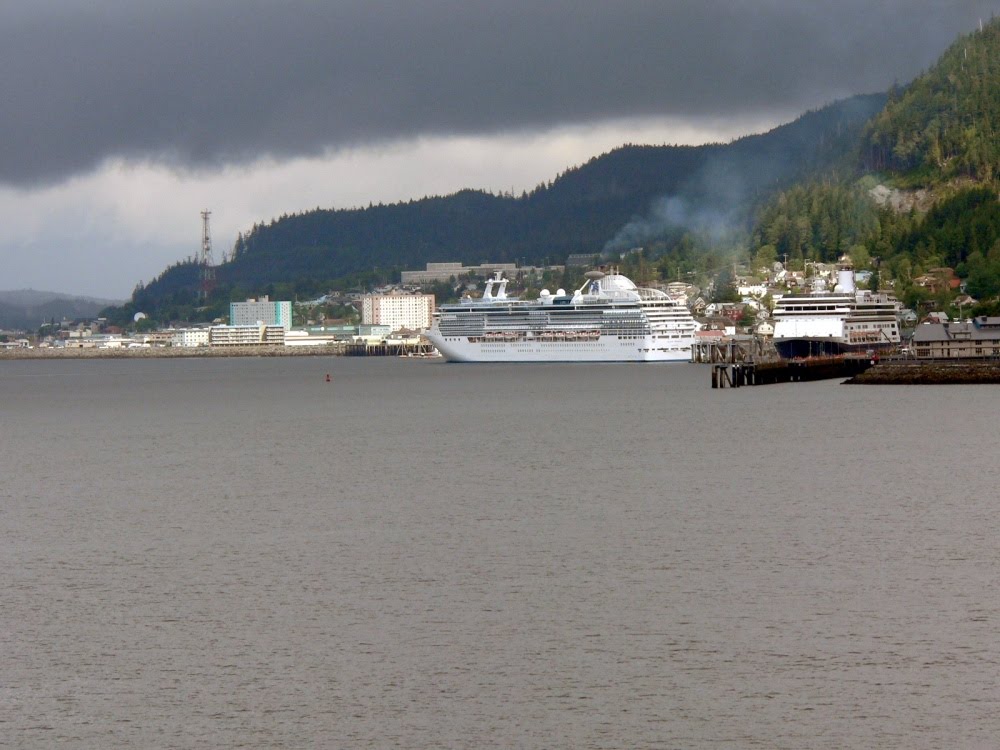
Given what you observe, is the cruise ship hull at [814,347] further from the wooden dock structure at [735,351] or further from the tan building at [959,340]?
the tan building at [959,340]

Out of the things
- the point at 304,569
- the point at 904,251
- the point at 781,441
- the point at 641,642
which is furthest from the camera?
the point at 904,251

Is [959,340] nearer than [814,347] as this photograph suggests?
Yes

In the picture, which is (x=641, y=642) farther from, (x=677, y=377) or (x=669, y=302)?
(x=669, y=302)

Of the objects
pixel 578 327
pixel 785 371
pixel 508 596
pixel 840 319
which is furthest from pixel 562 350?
pixel 508 596

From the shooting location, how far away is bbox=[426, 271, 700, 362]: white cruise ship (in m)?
159

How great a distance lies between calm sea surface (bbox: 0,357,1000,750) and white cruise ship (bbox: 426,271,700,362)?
344ft

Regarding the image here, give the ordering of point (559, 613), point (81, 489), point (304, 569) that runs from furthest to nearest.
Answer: point (81, 489) → point (304, 569) → point (559, 613)

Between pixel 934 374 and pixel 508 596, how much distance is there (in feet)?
259

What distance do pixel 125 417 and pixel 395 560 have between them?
5146 cm

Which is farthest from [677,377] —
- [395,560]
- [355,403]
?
[395,560]

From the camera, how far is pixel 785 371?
11550cm

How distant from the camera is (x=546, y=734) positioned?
18.0 metres

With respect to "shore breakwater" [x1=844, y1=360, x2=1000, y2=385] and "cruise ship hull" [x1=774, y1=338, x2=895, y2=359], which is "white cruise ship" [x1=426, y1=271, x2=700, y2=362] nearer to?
"cruise ship hull" [x1=774, y1=338, x2=895, y2=359]

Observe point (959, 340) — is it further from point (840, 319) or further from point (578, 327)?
point (578, 327)
